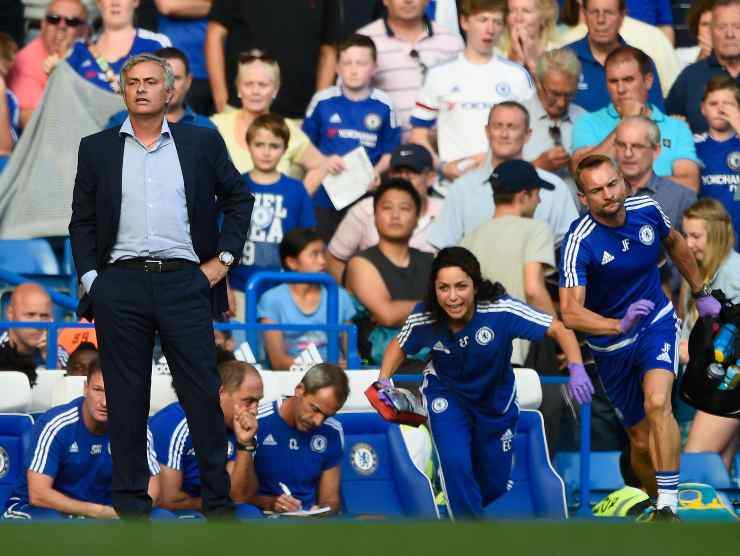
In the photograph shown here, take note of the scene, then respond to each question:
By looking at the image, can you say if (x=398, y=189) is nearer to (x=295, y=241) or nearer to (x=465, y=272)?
(x=295, y=241)

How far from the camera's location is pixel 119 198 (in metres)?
7.21

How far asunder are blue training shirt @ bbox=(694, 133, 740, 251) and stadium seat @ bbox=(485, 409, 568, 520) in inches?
113

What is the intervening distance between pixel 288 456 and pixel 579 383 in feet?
5.24

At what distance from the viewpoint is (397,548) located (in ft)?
12.9

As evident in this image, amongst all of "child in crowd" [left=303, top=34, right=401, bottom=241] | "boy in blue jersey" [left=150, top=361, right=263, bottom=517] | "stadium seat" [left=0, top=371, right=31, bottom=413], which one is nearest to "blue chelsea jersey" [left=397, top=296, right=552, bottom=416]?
"boy in blue jersey" [left=150, top=361, right=263, bottom=517]

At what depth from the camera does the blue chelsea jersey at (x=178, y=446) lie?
8.48 meters

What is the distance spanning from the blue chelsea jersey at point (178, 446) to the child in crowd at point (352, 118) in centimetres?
352

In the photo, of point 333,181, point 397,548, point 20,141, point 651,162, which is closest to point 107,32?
point 20,141

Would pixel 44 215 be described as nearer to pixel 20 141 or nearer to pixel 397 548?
pixel 20 141

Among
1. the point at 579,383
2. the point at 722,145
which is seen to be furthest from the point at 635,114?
the point at 579,383

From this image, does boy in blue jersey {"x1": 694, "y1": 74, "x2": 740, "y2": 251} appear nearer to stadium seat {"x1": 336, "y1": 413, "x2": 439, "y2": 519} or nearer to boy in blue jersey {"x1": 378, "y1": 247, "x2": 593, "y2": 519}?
boy in blue jersey {"x1": 378, "y1": 247, "x2": 593, "y2": 519}

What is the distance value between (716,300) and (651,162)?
7.34 ft

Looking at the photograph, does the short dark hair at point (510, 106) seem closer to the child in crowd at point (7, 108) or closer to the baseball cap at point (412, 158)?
the baseball cap at point (412, 158)

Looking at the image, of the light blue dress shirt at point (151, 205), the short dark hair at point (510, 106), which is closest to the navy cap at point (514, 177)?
the short dark hair at point (510, 106)
